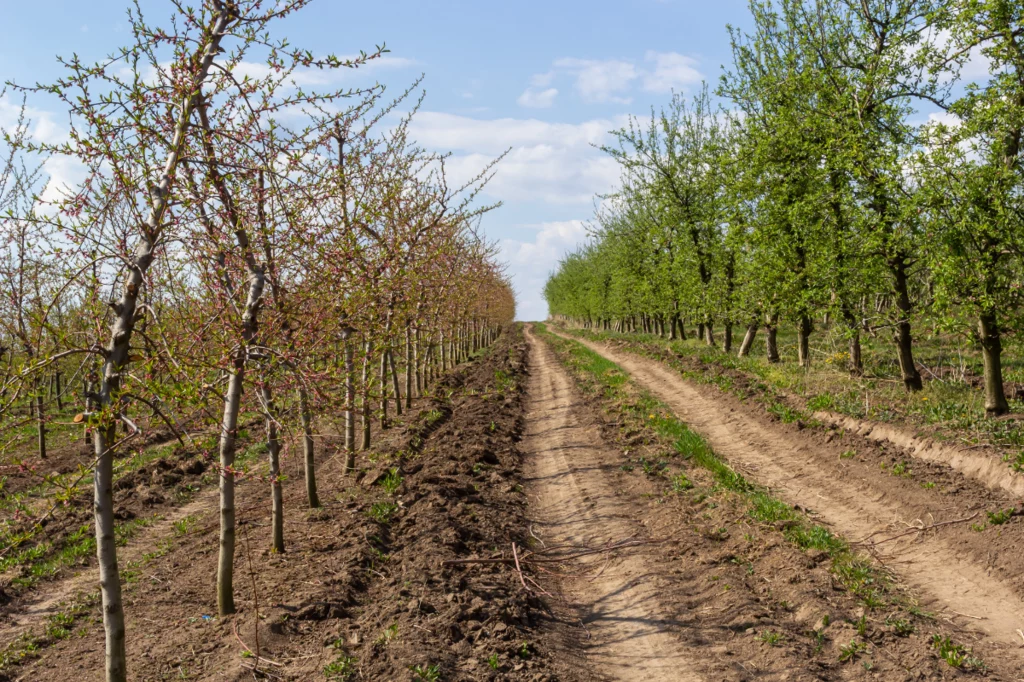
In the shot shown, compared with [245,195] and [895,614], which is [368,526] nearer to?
[245,195]

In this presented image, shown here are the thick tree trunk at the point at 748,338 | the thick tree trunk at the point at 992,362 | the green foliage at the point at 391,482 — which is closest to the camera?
the green foliage at the point at 391,482

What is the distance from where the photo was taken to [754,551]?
26.1ft

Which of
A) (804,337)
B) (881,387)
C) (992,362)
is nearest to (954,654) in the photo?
(992,362)

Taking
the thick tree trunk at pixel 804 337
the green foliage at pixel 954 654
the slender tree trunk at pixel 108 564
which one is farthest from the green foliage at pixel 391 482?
the thick tree trunk at pixel 804 337

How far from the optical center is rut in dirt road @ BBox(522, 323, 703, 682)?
20.1 ft

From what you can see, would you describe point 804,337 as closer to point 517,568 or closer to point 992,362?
point 992,362

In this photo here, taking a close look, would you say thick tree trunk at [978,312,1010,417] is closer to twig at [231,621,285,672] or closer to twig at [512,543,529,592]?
twig at [512,543,529,592]

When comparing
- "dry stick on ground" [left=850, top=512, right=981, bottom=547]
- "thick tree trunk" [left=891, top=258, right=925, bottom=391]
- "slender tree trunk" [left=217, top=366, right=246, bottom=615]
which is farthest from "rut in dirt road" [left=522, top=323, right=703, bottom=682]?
"thick tree trunk" [left=891, top=258, right=925, bottom=391]

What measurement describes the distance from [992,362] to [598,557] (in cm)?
861

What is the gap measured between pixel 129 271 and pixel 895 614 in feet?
24.8

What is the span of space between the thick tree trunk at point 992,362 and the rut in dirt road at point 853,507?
131 inches

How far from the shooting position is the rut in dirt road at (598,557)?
612 centimetres

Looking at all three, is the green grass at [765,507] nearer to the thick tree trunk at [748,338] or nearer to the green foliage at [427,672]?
the green foliage at [427,672]

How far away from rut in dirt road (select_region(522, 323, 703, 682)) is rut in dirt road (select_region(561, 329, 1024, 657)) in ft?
8.86
